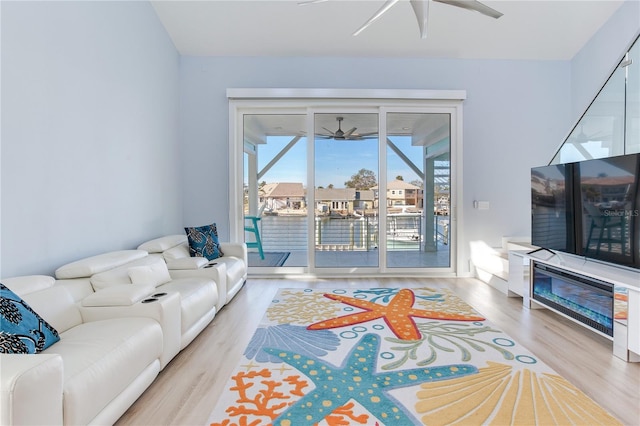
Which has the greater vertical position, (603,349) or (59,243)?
(59,243)

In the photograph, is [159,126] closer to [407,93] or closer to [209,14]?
[209,14]

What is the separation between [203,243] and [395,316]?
2.34 metres

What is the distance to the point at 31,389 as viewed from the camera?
43.5 inches

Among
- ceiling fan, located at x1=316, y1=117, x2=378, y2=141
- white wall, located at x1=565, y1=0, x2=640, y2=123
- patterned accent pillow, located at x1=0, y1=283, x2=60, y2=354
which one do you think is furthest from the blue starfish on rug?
white wall, located at x1=565, y1=0, x2=640, y2=123

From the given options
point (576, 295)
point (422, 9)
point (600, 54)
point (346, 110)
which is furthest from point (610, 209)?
point (346, 110)

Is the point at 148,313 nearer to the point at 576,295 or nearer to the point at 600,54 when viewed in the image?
the point at 576,295

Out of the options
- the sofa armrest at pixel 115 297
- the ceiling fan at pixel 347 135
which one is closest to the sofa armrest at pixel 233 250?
the sofa armrest at pixel 115 297

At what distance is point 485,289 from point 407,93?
2.90 meters

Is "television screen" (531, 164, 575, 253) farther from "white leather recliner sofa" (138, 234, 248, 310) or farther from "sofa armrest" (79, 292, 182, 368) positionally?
"sofa armrest" (79, 292, 182, 368)

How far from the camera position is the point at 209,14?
411cm

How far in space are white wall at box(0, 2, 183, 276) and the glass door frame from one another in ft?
3.23

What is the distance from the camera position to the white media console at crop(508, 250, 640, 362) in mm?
2188

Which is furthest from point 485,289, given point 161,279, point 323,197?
point 161,279

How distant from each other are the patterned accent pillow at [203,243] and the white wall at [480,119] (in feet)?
2.75
